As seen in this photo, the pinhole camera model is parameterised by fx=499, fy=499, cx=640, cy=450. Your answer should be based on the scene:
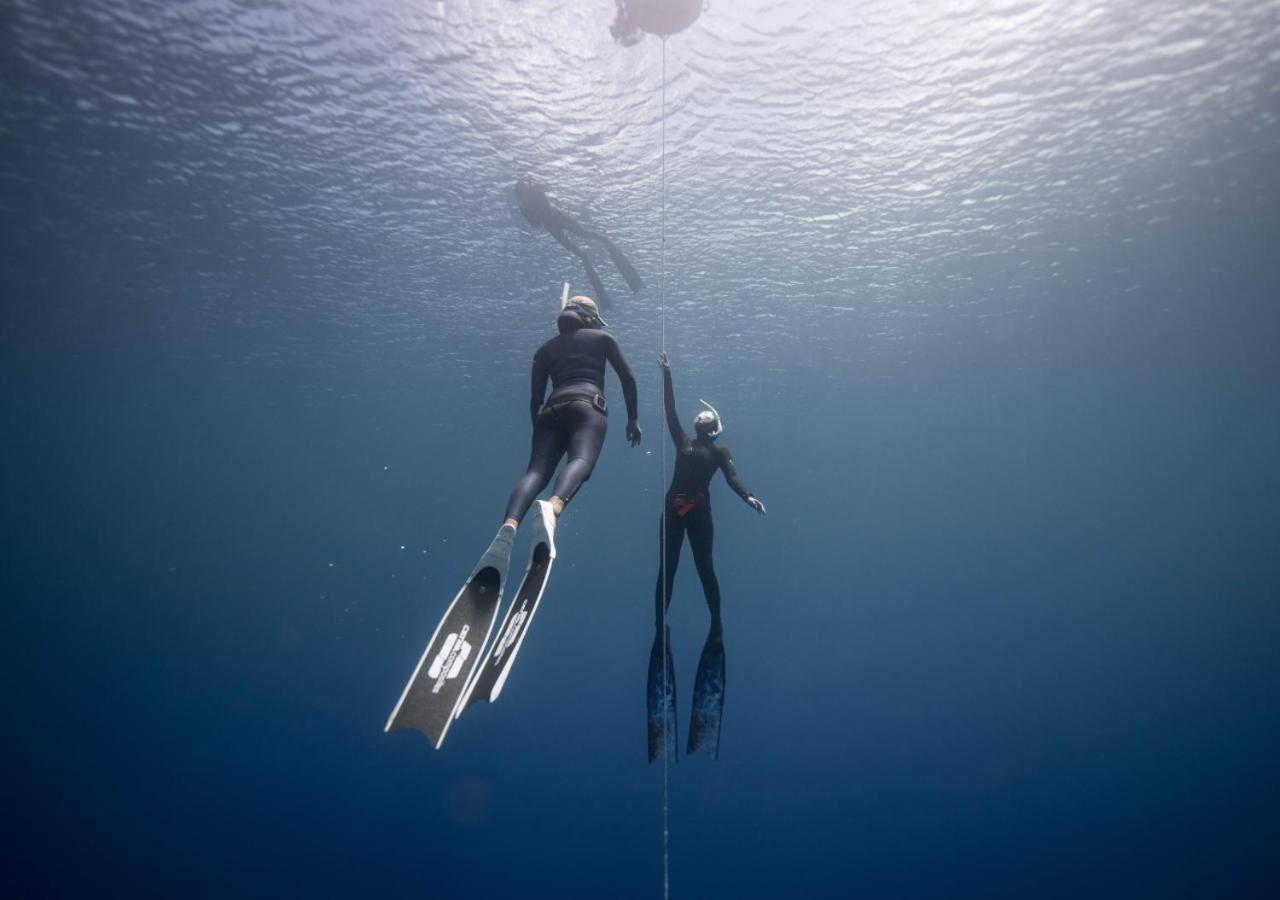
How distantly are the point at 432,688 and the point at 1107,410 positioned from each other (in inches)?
1420

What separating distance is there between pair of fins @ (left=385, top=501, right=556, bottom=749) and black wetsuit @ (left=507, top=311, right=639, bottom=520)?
0.90ft

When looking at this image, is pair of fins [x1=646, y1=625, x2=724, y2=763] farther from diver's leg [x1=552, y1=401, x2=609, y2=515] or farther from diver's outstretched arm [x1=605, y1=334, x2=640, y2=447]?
diver's leg [x1=552, y1=401, x2=609, y2=515]

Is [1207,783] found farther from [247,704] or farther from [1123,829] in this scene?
[247,704]

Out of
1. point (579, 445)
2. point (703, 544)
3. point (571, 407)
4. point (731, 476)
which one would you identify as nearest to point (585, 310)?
point (571, 407)

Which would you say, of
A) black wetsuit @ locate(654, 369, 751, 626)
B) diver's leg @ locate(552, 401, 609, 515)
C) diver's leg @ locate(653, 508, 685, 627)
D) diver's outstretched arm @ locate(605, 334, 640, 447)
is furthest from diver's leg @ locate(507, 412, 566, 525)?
black wetsuit @ locate(654, 369, 751, 626)

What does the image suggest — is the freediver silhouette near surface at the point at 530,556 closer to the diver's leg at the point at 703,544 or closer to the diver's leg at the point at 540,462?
the diver's leg at the point at 540,462

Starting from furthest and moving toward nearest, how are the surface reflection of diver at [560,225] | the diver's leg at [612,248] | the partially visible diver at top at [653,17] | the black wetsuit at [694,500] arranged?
the diver's leg at [612,248] < the surface reflection of diver at [560,225] < the partially visible diver at top at [653,17] < the black wetsuit at [694,500]

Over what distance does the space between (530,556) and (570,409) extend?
1.19 meters

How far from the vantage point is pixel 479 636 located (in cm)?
297

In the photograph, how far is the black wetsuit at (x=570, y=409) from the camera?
3.49 m

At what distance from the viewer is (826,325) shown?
55.9ft

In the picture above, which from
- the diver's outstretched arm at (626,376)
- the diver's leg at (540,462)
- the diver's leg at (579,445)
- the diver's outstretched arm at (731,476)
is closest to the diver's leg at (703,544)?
the diver's outstretched arm at (731,476)

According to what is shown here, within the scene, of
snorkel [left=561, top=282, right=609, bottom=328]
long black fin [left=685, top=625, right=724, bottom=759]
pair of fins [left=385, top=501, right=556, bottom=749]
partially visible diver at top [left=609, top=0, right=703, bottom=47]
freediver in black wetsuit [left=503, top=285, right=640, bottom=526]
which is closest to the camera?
pair of fins [left=385, top=501, right=556, bottom=749]

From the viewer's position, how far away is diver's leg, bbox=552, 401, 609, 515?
11.0 feet
